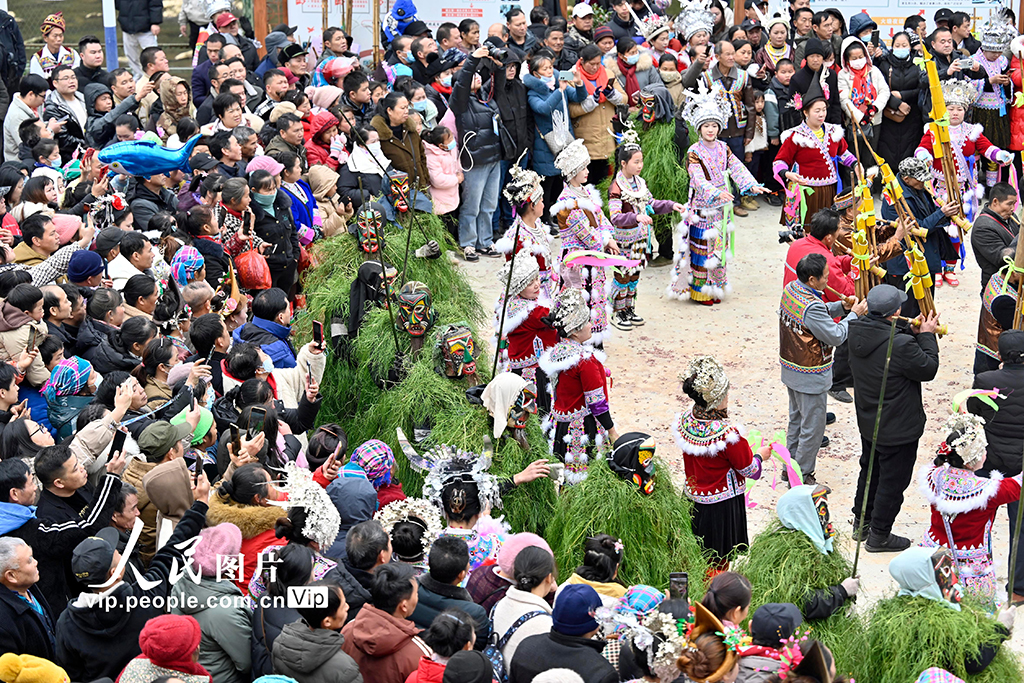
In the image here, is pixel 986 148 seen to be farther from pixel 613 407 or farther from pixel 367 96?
pixel 367 96

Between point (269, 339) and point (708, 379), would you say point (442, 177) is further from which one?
point (708, 379)

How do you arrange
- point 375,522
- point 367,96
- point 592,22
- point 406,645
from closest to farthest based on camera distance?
point 406,645
point 375,522
point 367,96
point 592,22

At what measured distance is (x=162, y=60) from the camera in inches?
458

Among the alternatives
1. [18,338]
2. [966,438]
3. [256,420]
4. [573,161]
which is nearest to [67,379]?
[18,338]

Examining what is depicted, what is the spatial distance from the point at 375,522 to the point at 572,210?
4.85 m

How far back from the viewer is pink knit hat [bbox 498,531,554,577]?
5.12m

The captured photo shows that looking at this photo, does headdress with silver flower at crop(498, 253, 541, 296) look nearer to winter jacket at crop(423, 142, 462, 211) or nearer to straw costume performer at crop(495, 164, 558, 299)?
straw costume performer at crop(495, 164, 558, 299)

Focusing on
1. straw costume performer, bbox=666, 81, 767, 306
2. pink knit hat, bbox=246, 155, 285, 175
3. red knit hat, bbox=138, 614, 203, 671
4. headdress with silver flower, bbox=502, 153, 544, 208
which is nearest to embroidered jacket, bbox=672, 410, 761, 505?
headdress with silver flower, bbox=502, 153, 544, 208

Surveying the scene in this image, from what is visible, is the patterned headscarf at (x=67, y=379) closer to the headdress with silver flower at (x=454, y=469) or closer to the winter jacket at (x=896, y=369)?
the headdress with silver flower at (x=454, y=469)

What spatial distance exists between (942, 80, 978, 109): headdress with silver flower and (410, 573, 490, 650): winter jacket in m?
8.61

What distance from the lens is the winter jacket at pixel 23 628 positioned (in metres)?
4.67

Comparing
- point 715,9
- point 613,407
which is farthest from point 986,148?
point 613,407

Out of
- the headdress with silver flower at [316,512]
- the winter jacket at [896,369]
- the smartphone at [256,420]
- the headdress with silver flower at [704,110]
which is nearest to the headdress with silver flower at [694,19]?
the headdress with silver flower at [704,110]

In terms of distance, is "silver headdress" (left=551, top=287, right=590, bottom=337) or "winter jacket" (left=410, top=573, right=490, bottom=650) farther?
"silver headdress" (left=551, top=287, right=590, bottom=337)
